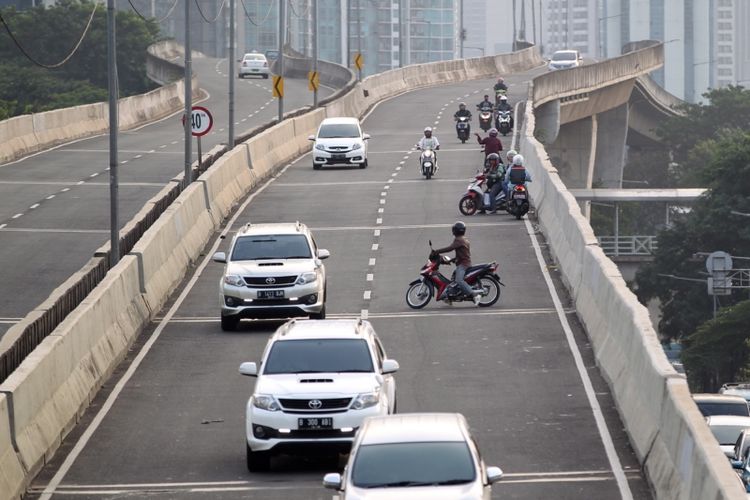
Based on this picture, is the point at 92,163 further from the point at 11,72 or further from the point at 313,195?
the point at 11,72

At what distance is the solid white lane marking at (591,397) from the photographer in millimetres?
16328

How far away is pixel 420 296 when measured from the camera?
28.2m

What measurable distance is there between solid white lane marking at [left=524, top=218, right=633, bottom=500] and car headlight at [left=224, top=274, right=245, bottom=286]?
16.7 feet

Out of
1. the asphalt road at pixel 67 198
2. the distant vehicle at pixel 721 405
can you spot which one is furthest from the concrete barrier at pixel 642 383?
the asphalt road at pixel 67 198

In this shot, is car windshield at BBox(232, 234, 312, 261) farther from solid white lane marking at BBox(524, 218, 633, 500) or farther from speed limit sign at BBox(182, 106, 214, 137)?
speed limit sign at BBox(182, 106, 214, 137)

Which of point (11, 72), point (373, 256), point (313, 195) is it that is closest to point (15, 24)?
point (11, 72)

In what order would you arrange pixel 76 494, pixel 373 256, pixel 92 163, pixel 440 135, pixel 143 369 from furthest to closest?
1. pixel 440 135
2. pixel 92 163
3. pixel 373 256
4. pixel 143 369
5. pixel 76 494

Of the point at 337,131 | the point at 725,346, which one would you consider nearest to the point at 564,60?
the point at 725,346

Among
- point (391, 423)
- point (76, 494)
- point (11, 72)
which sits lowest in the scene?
point (76, 494)

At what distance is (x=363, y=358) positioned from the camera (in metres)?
17.5

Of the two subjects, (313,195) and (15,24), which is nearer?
(313,195)

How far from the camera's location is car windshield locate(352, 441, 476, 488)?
1270 centimetres

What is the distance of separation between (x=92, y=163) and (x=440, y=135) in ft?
57.1

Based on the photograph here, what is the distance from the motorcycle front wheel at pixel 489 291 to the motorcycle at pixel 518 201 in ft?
34.9
